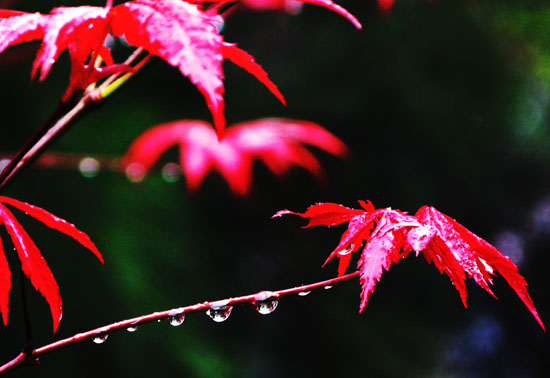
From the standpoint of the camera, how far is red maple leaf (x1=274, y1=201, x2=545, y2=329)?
0.39m

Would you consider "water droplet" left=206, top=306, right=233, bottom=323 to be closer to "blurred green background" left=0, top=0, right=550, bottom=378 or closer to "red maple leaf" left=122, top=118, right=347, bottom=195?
"red maple leaf" left=122, top=118, right=347, bottom=195

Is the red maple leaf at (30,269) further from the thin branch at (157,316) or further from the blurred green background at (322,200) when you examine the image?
the blurred green background at (322,200)

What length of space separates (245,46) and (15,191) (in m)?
1.12

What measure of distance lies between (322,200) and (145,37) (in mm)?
2020

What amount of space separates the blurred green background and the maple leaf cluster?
1.54 metres

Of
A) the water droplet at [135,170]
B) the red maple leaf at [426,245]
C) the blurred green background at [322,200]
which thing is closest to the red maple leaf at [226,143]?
the water droplet at [135,170]

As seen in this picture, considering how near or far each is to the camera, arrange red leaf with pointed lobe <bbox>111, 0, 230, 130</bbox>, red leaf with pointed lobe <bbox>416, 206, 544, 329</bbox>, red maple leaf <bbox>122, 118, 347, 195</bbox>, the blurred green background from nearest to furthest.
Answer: red leaf with pointed lobe <bbox>111, 0, 230, 130</bbox>, red leaf with pointed lobe <bbox>416, 206, 544, 329</bbox>, red maple leaf <bbox>122, 118, 347, 195</bbox>, the blurred green background

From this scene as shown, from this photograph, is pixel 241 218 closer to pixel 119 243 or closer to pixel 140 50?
pixel 119 243

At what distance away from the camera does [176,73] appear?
2248 mm

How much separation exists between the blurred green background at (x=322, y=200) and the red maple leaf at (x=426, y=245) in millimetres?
1549

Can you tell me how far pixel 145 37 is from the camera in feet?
1.08

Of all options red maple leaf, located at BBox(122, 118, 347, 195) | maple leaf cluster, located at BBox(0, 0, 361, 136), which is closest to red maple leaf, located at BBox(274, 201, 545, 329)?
maple leaf cluster, located at BBox(0, 0, 361, 136)

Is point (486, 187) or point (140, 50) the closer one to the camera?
point (140, 50)

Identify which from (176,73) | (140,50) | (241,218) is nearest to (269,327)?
(241,218)
